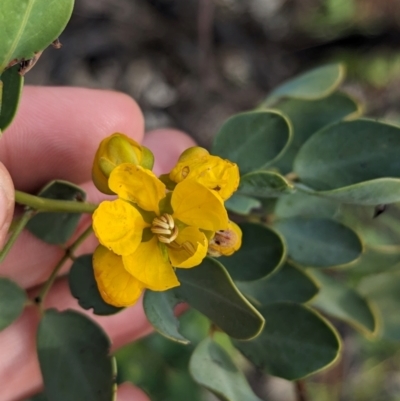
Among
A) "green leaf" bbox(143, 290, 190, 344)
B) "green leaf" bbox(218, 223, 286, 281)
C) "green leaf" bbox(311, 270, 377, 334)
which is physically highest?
"green leaf" bbox(218, 223, 286, 281)

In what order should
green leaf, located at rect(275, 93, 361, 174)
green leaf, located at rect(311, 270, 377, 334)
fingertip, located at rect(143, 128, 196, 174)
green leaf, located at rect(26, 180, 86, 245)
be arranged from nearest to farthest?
green leaf, located at rect(26, 180, 86, 245) → green leaf, located at rect(275, 93, 361, 174) → green leaf, located at rect(311, 270, 377, 334) → fingertip, located at rect(143, 128, 196, 174)

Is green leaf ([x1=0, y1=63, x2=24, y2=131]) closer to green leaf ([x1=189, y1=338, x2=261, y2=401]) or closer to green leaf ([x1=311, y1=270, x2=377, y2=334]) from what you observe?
green leaf ([x1=189, y1=338, x2=261, y2=401])

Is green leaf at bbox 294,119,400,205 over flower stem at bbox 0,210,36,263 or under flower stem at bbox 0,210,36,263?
over

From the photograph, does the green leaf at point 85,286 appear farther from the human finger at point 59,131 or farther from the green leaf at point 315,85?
the green leaf at point 315,85

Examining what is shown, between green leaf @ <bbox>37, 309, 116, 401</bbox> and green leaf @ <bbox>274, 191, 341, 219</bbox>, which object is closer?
green leaf @ <bbox>37, 309, 116, 401</bbox>

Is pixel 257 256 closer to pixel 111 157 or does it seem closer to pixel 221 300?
pixel 221 300

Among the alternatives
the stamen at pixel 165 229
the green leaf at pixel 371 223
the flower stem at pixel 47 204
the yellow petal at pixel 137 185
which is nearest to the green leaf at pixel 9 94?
the flower stem at pixel 47 204

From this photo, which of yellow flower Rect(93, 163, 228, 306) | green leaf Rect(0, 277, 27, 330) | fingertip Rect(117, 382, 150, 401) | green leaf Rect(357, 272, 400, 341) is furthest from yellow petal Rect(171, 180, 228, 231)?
green leaf Rect(357, 272, 400, 341)

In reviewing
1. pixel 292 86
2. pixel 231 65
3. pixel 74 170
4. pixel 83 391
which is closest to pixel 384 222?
pixel 292 86
